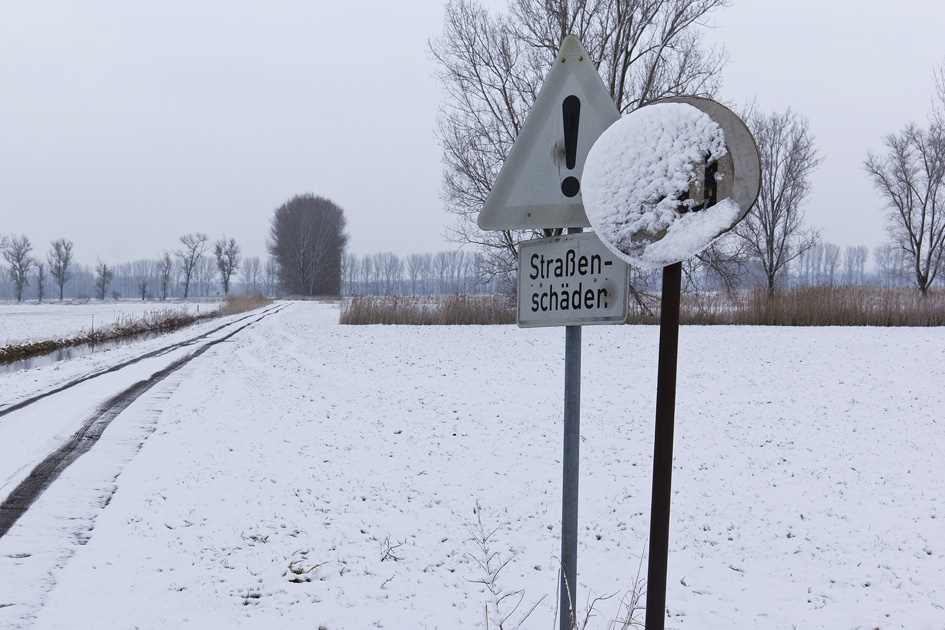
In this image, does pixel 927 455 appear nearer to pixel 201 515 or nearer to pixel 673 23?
pixel 201 515

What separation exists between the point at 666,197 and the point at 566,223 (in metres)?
0.62

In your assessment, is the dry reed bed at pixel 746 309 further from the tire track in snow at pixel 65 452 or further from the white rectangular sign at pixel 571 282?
the white rectangular sign at pixel 571 282

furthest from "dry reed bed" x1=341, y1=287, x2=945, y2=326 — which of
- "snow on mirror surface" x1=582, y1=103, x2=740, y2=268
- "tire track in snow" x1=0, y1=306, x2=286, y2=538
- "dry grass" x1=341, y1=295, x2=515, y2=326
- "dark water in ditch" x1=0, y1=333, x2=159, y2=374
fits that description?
"snow on mirror surface" x1=582, y1=103, x2=740, y2=268

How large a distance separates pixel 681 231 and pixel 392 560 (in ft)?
11.0

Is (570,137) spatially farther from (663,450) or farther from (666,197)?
(663,450)

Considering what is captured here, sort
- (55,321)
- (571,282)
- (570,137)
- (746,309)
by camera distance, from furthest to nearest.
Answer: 1. (55,321)
2. (746,309)
3. (570,137)
4. (571,282)

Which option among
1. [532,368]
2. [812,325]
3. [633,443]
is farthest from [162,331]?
[812,325]

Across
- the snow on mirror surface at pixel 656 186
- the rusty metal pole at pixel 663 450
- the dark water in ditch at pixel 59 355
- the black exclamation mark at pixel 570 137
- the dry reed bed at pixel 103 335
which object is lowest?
the dark water in ditch at pixel 59 355

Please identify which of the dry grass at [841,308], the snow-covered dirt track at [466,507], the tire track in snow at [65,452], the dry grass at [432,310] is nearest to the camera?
the snow-covered dirt track at [466,507]

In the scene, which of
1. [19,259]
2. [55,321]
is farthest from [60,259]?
[55,321]

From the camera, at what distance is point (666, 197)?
5.22 feet

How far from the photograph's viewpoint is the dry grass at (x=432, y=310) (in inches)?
810

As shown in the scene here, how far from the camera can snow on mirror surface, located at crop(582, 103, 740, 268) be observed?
1.53 meters

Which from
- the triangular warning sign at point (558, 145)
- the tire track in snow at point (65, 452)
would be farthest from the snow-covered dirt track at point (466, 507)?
the triangular warning sign at point (558, 145)
